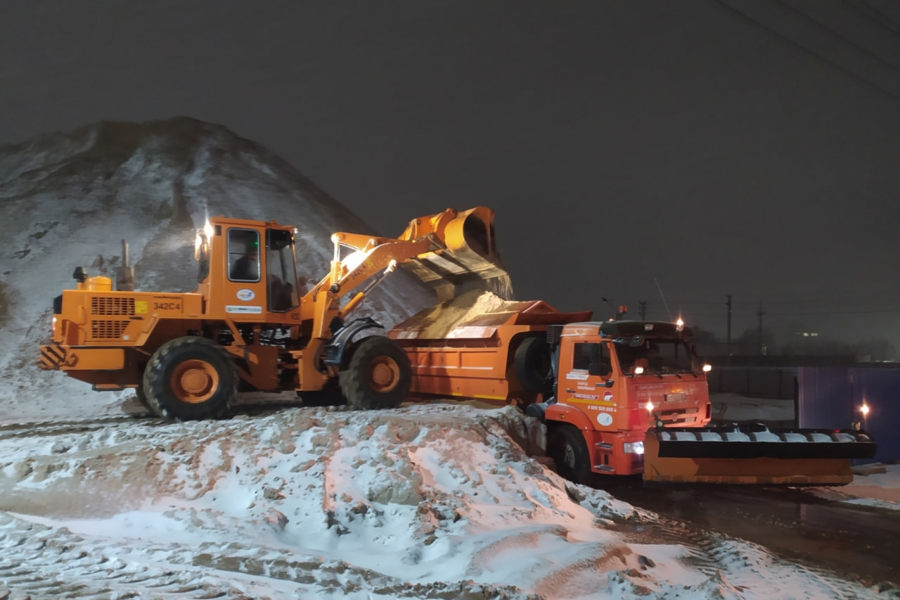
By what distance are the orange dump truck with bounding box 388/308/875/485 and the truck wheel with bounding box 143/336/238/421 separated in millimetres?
4460

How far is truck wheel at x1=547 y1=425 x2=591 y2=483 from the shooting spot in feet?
31.4

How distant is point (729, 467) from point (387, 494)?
4.74 meters

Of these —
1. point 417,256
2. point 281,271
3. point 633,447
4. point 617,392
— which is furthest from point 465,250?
point 633,447

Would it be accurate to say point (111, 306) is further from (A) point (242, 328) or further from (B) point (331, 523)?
(B) point (331, 523)

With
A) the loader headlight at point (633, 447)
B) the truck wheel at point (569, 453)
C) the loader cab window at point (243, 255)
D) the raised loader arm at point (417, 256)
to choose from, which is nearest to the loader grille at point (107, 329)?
the loader cab window at point (243, 255)

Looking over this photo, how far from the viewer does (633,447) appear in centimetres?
912

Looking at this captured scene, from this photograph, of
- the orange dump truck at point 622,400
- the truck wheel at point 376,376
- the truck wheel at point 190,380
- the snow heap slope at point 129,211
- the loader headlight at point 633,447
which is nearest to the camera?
the orange dump truck at point 622,400

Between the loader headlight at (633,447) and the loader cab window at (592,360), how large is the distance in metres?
1.03

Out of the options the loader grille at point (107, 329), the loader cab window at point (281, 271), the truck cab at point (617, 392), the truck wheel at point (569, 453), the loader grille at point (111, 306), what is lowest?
the truck wheel at point (569, 453)

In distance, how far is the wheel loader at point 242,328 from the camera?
9578 millimetres

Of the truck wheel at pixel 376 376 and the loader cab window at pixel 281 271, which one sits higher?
the loader cab window at pixel 281 271

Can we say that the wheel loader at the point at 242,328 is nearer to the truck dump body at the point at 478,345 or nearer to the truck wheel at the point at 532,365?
the truck dump body at the point at 478,345

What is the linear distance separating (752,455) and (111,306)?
31.0 feet

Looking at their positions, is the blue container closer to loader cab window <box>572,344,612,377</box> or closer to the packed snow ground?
loader cab window <box>572,344,612,377</box>
